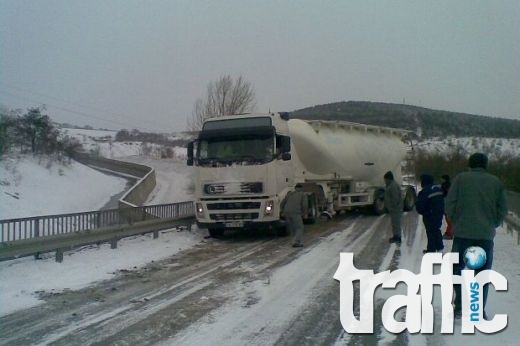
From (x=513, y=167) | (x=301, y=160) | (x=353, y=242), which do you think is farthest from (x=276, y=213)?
(x=513, y=167)

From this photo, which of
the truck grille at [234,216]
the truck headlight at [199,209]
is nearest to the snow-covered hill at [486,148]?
the truck grille at [234,216]

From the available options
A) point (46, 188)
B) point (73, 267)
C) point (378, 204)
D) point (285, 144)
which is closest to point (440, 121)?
point (378, 204)

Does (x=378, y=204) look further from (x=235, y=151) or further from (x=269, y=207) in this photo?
(x=235, y=151)

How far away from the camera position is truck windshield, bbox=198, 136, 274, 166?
50.9 ft

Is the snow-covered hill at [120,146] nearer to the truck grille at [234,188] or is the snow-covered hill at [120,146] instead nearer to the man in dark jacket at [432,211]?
the truck grille at [234,188]

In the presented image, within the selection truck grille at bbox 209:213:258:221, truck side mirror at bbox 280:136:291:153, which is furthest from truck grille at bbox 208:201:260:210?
→ truck side mirror at bbox 280:136:291:153

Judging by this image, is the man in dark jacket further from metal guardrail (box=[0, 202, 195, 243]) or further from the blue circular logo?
metal guardrail (box=[0, 202, 195, 243])

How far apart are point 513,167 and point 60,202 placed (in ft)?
76.2

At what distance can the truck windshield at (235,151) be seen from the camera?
50.9 ft

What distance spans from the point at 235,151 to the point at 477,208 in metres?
9.68

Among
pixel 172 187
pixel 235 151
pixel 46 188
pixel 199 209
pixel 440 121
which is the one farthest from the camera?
pixel 440 121
